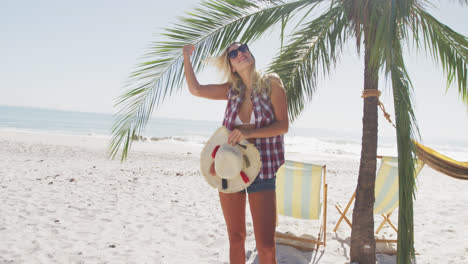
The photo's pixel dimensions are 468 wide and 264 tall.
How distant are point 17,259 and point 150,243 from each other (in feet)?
3.81

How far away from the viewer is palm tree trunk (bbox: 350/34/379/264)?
114 inches

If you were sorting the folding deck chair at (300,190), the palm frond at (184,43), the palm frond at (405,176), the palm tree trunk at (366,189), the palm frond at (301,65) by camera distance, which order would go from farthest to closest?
1. the folding deck chair at (300,190)
2. the palm frond at (301,65)
3. the palm tree trunk at (366,189)
4. the palm frond at (184,43)
5. the palm frond at (405,176)

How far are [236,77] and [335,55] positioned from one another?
4.64ft

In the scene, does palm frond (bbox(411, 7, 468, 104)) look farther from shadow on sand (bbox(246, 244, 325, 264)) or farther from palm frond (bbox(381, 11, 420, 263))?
shadow on sand (bbox(246, 244, 325, 264))

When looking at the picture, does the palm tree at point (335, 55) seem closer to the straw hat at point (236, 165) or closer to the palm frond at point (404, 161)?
the palm frond at point (404, 161)

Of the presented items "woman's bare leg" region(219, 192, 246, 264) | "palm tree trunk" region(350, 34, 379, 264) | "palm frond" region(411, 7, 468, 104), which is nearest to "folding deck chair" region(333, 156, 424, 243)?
"palm tree trunk" region(350, 34, 379, 264)

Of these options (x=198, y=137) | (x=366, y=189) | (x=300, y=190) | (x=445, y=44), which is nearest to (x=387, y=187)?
(x=300, y=190)

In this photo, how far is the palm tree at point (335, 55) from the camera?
1.91 metres

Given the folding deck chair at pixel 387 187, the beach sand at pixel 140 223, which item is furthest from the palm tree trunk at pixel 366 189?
the folding deck chair at pixel 387 187

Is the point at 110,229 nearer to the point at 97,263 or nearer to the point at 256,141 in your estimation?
the point at 97,263

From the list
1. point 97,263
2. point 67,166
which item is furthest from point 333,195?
point 67,166

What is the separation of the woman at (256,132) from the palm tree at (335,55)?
613mm

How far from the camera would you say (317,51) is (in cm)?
308

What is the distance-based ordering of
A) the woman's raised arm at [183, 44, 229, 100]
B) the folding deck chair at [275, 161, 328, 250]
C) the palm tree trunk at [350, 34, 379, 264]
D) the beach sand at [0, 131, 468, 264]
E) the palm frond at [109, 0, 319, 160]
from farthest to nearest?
the folding deck chair at [275, 161, 328, 250] < the beach sand at [0, 131, 468, 264] < the palm tree trunk at [350, 34, 379, 264] < the palm frond at [109, 0, 319, 160] < the woman's raised arm at [183, 44, 229, 100]
